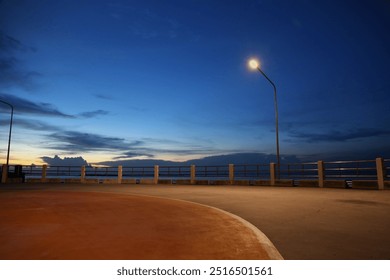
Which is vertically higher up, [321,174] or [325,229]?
[321,174]

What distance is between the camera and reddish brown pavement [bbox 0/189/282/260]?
14.8ft

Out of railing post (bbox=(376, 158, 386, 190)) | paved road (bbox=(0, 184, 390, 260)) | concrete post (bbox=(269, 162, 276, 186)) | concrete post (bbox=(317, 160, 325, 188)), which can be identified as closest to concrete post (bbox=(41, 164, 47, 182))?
concrete post (bbox=(269, 162, 276, 186))

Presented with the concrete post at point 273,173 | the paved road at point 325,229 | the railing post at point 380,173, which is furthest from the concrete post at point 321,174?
the paved road at point 325,229

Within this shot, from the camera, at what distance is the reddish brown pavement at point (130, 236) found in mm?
4496

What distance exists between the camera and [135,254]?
4.46m

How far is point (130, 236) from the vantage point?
5.60 m

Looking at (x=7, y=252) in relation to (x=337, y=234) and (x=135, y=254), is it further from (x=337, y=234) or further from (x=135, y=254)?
(x=337, y=234)

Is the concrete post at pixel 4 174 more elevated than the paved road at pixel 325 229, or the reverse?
the concrete post at pixel 4 174

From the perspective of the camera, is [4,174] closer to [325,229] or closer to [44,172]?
[44,172]

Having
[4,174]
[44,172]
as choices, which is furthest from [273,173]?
[4,174]

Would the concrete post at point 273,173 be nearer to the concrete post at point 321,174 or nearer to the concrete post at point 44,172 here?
the concrete post at point 321,174

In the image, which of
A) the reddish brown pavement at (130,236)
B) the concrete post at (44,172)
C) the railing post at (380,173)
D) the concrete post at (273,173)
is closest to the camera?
the reddish brown pavement at (130,236)
